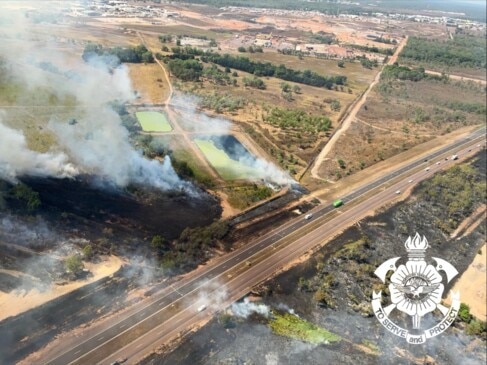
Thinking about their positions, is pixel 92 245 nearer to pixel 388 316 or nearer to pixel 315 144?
pixel 388 316

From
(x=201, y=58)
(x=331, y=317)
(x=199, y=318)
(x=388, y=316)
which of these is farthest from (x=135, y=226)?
(x=201, y=58)

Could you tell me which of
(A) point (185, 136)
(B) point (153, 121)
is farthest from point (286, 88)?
(A) point (185, 136)

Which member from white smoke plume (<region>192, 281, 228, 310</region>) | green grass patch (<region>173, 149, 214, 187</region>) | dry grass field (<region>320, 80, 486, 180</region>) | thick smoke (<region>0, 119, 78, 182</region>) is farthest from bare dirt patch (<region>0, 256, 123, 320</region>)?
dry grass field (<region>320, 80, 486, 180</region>)

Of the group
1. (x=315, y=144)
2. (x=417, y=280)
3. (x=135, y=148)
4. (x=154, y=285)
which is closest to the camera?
(x=417, y=280)

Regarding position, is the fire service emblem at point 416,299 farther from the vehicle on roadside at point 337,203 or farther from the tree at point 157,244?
the tree at point 157,244

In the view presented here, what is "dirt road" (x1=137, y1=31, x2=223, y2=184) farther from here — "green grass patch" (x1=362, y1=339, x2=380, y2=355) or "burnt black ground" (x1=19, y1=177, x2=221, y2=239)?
"green grass patch" (x1=362, y1=339, x2=380, y2=355)

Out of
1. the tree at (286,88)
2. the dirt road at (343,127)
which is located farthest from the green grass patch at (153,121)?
the tree at (286,88)
